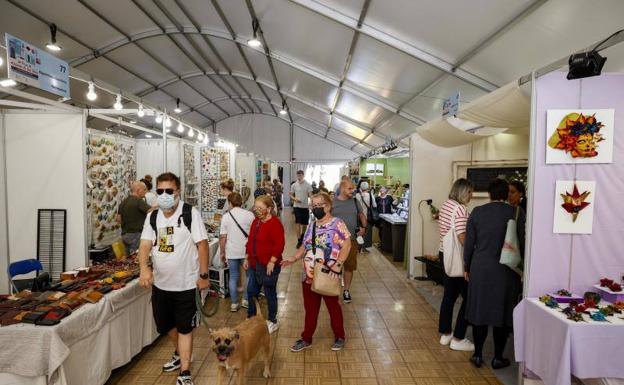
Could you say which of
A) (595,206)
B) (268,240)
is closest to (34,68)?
(268,240)

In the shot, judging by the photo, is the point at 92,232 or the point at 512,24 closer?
the point at 512,24

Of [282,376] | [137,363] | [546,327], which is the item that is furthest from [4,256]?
[546,327]

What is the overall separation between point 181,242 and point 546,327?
2483 mm

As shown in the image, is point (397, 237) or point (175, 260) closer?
point (175, 260)

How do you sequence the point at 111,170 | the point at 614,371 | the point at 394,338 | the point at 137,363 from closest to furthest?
the point at 614,371
the point at 137,363
the point at 394,338
the point at 111,170

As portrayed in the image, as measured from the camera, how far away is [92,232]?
5.03m

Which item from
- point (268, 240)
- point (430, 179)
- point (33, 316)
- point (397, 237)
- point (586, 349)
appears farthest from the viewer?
point (397, 237)

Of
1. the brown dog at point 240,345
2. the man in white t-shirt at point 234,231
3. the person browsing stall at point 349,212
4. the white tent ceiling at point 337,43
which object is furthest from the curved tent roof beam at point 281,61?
the brown dog at point 240,345

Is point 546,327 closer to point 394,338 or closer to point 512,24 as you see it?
point 394,338

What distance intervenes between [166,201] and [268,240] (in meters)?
1.11

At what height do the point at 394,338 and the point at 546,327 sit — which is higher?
the point at 546,327

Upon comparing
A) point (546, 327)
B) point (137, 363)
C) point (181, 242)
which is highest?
point (181, 242)

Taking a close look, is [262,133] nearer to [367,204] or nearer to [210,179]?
[210,179]

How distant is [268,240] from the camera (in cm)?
331
